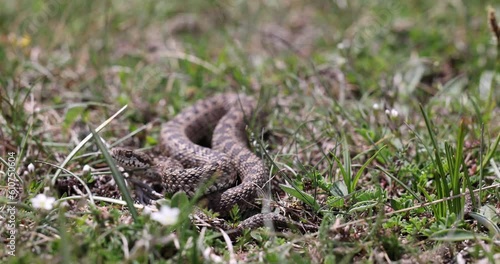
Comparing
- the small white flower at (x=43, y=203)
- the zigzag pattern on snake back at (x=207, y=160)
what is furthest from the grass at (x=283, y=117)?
the zigzag pattern on snake back at (x=207, y=160)

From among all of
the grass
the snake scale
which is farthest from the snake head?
the grass

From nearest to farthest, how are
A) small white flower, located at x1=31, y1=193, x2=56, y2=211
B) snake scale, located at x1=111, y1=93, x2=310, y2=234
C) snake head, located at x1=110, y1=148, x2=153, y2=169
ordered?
small white flower, located at x1=31, y1=193, x2=56, y2=211 → snake scale, located at x1=111, y1=93, x2=310, y2=234 → snake head, located at x1=110, y1=148, x2=153, y2=169

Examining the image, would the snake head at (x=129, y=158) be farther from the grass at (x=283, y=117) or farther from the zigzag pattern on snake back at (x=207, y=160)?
the grass at (x=283, y=117)

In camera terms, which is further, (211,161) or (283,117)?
(283,117)

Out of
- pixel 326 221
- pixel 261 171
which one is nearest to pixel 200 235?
pixel 326 221

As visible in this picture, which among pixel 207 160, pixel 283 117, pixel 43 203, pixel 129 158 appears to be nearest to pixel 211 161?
pixel 207 160

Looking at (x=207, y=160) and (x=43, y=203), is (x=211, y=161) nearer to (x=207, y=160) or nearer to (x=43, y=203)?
(x=207, y=160)

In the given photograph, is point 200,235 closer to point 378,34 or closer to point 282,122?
point 282,122

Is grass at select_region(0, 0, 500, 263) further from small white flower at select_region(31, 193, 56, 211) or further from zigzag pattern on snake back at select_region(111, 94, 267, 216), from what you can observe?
zigzag pattern on snake back at select_region(111, 94, 267, 216)
